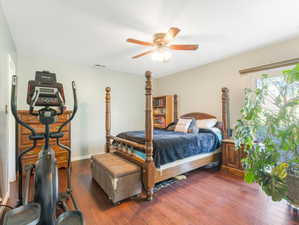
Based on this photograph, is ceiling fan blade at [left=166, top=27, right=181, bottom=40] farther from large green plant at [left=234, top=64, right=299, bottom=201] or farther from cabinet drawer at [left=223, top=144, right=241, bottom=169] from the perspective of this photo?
cabinet drawer at [left=223, top=144, right=241, bottom=169]

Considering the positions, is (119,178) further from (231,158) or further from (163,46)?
(231,158)

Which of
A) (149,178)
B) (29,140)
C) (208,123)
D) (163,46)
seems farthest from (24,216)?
(208,123)

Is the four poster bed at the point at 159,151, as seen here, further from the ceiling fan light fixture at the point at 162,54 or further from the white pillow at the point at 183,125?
the ceiling fan light fixture at the point at 162,54

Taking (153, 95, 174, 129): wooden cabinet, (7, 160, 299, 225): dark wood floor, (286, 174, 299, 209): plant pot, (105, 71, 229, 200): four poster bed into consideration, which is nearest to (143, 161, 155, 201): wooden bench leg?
(105, 71, 229, 200): four poster bed

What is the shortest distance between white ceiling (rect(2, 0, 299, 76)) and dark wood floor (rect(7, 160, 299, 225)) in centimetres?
238

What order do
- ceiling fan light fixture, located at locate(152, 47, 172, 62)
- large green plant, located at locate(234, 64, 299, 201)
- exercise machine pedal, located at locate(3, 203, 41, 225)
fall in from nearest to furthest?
exercise machine pedal, located at locate(3, 203, 41, 225) < large green plant, located at locate(234, 64, 299, 201) < ceiling fan light fixture, located at locate(152, 47, 172, 62)

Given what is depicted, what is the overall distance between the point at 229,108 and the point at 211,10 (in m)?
2.18

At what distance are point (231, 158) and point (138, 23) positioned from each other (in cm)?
284

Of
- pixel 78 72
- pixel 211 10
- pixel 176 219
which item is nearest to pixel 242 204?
pixel 176 219

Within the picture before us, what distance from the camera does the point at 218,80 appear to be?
11.7 ft

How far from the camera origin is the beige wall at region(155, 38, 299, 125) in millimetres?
2711

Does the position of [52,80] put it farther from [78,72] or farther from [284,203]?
[284,203]

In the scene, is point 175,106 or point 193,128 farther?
point 175,106

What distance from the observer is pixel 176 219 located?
1.63m
